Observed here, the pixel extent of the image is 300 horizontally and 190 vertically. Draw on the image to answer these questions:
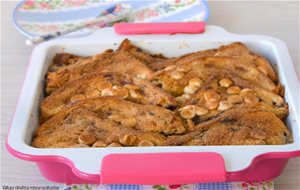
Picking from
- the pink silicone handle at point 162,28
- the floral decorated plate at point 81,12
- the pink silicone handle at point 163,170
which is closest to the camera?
the pink silicone handle at point 163,170

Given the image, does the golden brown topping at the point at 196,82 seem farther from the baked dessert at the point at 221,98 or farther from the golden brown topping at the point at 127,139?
the golden brown topping at the point at 127,139

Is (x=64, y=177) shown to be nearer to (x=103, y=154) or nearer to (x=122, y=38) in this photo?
(x=103, y=154)

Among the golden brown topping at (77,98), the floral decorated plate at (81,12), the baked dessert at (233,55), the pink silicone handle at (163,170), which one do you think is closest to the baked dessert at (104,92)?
the golden brown topping at (77,98)

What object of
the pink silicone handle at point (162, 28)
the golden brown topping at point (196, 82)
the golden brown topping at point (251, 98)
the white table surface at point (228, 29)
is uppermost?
the pink silicone handle at point (162, 28)

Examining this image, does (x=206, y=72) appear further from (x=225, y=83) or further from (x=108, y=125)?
(x=108, y=125)

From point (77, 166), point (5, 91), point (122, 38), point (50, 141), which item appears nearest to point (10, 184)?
point (50, 141)

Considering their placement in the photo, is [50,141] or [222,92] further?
[222,92]

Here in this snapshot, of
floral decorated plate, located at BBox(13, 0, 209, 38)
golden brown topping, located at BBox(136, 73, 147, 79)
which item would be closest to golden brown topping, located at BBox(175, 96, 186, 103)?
golden brown topping, located at BBox(136, 73, 147, 79)
